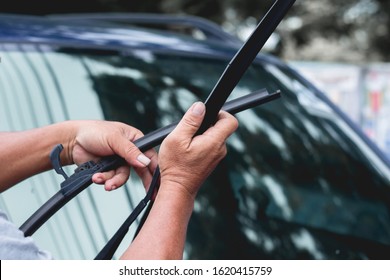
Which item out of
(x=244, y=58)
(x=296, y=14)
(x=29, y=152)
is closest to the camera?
(x=244, y=58)

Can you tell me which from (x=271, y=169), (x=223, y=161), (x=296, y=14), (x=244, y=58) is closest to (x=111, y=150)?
(x=244, y=58)

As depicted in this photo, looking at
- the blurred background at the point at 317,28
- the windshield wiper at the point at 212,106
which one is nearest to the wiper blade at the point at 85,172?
the windshield wiper at the point at 212,106

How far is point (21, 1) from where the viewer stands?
23.2 ft

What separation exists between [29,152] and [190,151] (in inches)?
18.6

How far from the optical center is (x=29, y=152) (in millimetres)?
1461

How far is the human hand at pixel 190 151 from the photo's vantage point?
46.1 inches

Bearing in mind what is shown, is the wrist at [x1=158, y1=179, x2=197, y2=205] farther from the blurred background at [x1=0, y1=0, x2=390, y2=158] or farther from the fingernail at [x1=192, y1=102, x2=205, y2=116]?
the blurred background at [x1=0, y1=0, x2=390, y2=158]

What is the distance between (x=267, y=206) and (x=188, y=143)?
0.89 m

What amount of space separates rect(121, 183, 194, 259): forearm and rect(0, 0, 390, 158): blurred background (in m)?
2.51

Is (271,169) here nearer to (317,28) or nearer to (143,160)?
(143,160)

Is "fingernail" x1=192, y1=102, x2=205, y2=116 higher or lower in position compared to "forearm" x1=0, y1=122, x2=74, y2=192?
higher

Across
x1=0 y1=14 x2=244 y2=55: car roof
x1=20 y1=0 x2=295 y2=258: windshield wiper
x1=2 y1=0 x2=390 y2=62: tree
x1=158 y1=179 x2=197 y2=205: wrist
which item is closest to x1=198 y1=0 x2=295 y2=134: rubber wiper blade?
x1=20 y1=0 x2=295 y2=258: windshield wiper

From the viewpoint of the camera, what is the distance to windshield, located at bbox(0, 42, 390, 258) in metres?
1.83

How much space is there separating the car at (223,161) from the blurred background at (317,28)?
1.39 m
